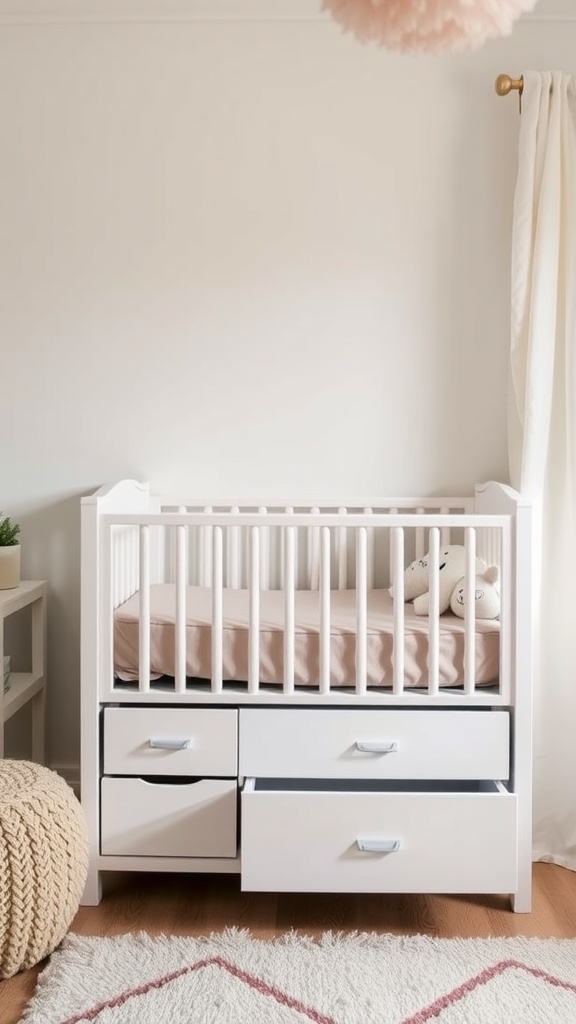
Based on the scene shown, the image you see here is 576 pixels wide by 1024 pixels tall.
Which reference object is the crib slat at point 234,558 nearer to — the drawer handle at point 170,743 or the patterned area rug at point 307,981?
the drawer handle at point 170,743

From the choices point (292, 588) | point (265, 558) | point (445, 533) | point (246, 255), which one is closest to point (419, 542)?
point (445, 533)

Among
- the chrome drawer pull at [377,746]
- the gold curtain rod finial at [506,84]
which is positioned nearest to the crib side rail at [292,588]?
the chrome drawer pull at [377,746]

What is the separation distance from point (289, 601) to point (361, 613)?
158 millimetres

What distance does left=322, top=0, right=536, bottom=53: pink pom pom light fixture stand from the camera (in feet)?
3.45

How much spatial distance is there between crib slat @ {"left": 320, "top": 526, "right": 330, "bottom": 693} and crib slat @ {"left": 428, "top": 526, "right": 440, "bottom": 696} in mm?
221

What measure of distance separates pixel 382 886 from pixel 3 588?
1.27 metres

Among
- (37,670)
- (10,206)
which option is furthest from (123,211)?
(37,670)

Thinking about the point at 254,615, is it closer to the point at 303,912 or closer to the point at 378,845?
the point at 378,845

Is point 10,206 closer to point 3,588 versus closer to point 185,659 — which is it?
point 3,588

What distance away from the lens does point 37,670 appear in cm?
260

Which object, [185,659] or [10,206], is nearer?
[185,659]

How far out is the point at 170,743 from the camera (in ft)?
6.59

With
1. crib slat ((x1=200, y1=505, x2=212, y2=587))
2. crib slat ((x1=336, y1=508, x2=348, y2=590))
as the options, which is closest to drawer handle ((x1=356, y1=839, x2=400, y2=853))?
crib slat ((x1=336, y1=508, x2=348, y2=590))

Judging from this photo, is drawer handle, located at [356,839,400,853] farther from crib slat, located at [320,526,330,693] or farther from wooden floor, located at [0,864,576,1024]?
crib slat, located at [320,526,330,693]
